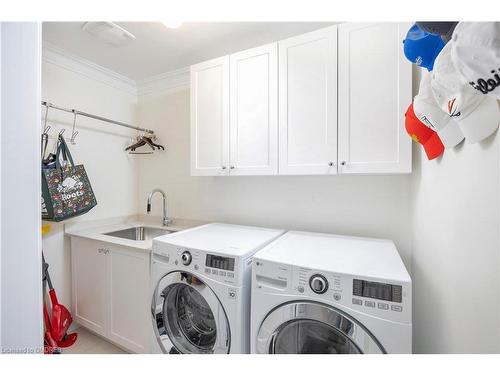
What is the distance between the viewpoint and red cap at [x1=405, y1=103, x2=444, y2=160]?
2.79ft

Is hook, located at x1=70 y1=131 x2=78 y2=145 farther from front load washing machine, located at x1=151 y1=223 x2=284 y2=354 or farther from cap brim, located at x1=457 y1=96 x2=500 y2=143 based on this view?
cap brim, located at x1=457 y1=96 x2=500 y2=143

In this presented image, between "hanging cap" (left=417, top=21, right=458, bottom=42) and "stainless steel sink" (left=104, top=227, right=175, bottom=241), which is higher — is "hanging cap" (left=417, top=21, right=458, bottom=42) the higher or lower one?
the higher one

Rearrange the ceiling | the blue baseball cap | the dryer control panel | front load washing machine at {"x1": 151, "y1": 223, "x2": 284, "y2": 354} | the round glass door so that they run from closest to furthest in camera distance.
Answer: the blue baseball cap < the dryer control panel < the round glass door < front load washing machine at {"x1": 151, "y1": 223, "x2": 284, "y2": 354} < the ceiling

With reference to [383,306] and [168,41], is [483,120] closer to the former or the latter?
[383,306]

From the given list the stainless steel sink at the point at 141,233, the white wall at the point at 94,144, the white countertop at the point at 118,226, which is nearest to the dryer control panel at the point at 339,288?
the white countertop at the point at 118,226

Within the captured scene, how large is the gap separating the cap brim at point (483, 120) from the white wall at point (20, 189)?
3.72 ft

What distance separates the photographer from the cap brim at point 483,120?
0.49 m

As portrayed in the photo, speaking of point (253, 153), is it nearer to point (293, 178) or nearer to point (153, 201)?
point (293, 178)

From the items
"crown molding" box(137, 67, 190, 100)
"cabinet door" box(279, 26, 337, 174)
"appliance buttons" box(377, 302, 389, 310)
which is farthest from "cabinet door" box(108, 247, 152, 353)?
"crown molding" box(137, 67, 190, 100)

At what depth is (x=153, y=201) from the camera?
95.7 inches

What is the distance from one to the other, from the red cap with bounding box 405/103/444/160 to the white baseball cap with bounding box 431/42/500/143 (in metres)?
0.35

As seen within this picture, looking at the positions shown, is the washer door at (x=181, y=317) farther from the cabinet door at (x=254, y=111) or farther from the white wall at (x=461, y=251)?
the white wall at (x=461, y=251)
